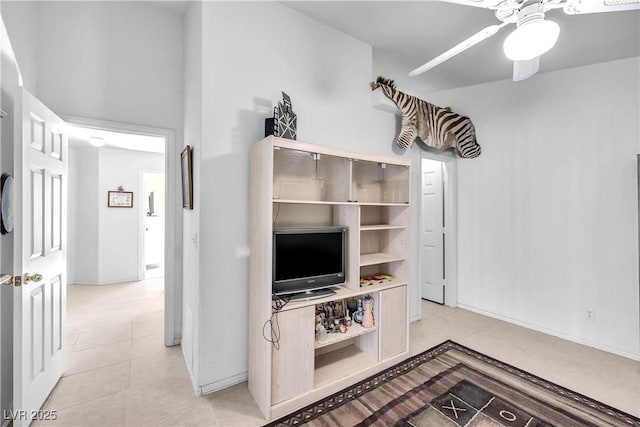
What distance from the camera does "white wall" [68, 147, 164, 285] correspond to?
4.97m

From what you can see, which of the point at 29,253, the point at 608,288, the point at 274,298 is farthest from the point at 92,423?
the point at 608,288

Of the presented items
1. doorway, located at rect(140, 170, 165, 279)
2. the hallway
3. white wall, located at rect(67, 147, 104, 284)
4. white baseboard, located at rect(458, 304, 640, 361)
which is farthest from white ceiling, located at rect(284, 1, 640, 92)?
doorway, located at rect(140, 170, 165, 279)

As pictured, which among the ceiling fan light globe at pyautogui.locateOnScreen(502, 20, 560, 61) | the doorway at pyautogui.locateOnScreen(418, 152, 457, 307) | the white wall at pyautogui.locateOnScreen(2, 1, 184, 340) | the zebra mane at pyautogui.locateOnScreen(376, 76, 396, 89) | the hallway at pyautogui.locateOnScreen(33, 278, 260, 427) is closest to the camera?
the ceiling fan light globe at pyautogui.locateOnScreen(502, 20, 560, 61)

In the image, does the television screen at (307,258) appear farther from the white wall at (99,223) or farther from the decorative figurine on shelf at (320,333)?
the white wall at (99,223)

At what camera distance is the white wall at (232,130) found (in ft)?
6.78

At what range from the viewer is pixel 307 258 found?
2.17 meters

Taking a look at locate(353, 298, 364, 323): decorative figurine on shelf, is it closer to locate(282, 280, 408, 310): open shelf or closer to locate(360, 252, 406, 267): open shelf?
locate(282, 280, 408, 310): open shelf

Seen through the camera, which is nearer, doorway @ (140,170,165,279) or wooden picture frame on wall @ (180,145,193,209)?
wooden picture frame on wall @ (180,145,193,209)

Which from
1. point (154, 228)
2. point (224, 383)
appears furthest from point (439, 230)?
point (154, 228)

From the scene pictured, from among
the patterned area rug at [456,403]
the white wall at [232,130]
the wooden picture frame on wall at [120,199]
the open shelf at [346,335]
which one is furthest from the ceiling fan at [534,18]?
the wooden picture frame on wall at [120,199]

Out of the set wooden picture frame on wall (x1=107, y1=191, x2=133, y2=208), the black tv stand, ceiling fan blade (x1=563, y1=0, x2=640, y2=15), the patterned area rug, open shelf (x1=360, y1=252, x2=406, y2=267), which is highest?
ceiling fan blade (x1=563, y1=0, x2=640, y2=15)

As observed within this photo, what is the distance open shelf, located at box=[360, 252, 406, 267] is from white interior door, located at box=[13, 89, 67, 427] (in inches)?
89.1

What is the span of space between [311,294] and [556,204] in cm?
295

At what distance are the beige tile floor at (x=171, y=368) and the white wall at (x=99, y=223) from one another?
4.26 ft
